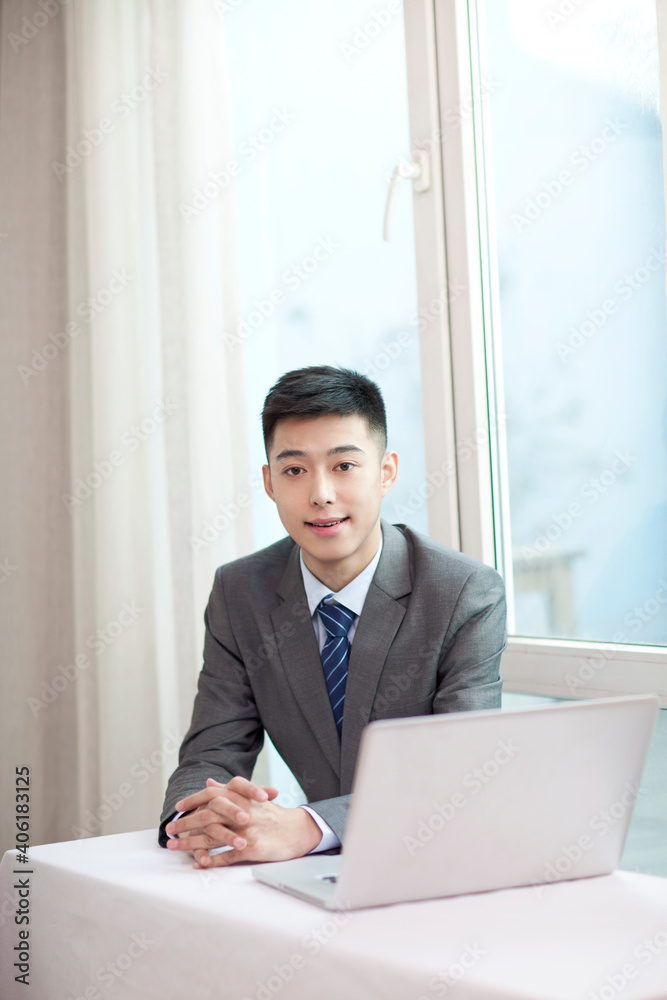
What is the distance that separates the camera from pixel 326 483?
5.30ft

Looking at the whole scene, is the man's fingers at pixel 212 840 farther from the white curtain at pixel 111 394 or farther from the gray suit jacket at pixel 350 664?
the white curtain at pixel 111 394

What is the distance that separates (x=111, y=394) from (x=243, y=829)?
5.20 feet

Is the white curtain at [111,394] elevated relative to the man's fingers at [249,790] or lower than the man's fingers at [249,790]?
elevated

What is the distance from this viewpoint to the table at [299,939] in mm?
815

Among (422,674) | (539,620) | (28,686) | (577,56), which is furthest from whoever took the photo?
(28,686)

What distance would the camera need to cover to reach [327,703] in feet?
5.23

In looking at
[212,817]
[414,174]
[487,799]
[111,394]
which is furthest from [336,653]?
[111,394]

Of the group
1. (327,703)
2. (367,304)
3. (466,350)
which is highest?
(367,304)

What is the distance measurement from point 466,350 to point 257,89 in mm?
930

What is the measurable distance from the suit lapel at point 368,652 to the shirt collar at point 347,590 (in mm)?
38

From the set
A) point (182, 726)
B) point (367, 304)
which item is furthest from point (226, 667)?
point (367, 304)

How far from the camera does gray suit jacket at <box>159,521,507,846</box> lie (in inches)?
61.3

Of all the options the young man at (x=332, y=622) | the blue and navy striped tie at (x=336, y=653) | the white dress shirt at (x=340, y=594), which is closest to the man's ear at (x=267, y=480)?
the young man at (x=332, y=622)

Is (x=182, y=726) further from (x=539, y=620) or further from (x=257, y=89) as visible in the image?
(x=257, y=89)
